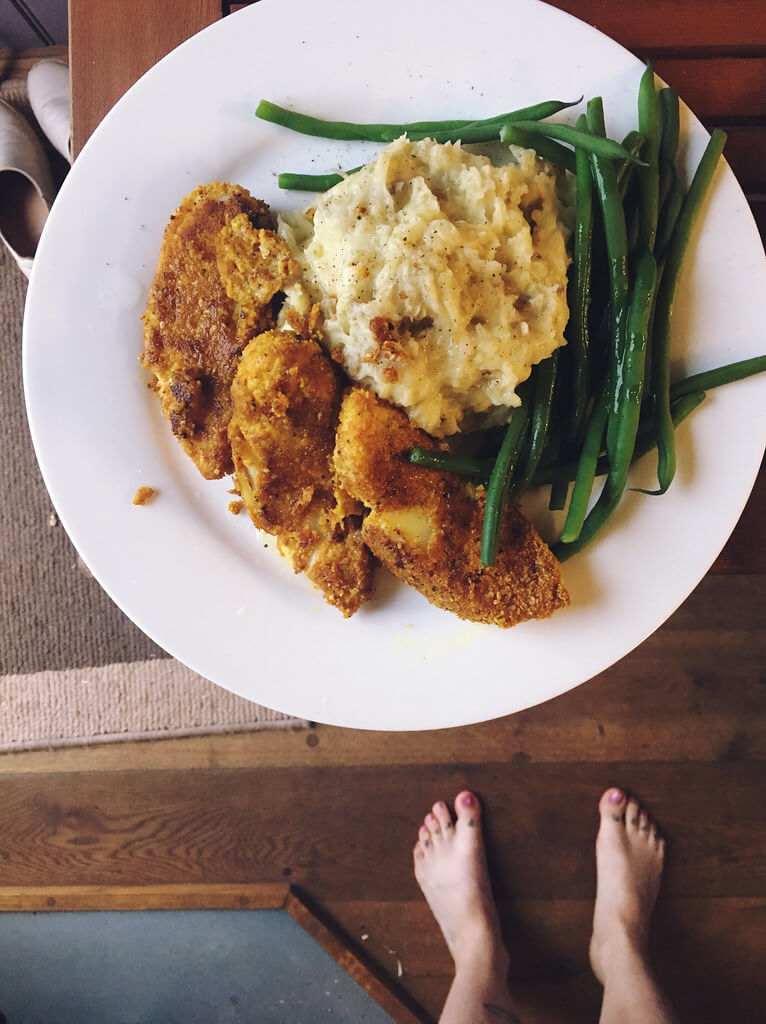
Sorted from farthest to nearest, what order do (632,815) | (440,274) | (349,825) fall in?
1. (349,825)
2. (632,815)
3. (440,274)

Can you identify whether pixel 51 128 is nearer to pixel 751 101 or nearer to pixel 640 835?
pixel 751 101

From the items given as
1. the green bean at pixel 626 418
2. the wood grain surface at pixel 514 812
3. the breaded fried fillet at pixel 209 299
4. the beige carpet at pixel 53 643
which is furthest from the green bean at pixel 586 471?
the beige carpet at pixel 53 643

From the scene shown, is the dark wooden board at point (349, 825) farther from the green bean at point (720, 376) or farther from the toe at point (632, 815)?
the green bean at point (720, 376)

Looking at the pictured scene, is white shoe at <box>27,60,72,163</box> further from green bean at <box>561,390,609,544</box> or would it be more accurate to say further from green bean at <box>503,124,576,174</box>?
green bean at <box>561,390,609,544</box>

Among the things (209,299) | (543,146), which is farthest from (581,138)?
(209,299)

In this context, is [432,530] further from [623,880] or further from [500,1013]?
[500,1013]

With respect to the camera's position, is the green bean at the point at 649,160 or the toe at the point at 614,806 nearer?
the green bean at the point at 649,160

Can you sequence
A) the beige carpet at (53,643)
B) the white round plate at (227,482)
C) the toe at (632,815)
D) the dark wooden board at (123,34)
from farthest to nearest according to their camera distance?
the beige carpet at (53,643), the toe at (632,815), the dark wooden board at (123,34), the white round plate at (227,482)
